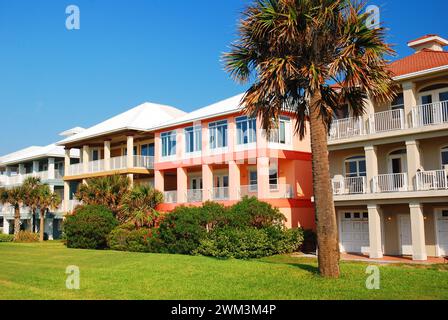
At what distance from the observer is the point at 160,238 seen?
29.8 meters

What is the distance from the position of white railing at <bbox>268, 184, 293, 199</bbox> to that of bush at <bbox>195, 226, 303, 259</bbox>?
12.4 feet

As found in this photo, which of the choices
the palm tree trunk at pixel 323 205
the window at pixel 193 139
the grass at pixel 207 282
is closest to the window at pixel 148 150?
the window at pixel 193 139

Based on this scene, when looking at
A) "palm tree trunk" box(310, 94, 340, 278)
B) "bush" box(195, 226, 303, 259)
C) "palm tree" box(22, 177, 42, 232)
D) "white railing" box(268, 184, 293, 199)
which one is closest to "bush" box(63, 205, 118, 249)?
"bush" box(195, 226, 303, 259)

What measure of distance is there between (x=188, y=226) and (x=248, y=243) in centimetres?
378

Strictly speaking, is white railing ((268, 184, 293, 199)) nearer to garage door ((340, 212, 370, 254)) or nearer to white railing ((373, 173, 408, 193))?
garage door ((340, 212, 370, 254))

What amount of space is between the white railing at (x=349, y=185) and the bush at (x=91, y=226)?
14728mm

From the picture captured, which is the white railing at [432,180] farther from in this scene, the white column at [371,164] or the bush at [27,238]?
the bush at [27,238]

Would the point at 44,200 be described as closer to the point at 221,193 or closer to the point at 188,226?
the point at 221,193

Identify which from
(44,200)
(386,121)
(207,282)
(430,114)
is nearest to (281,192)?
(386,121)

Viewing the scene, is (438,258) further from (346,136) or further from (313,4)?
(313,4)

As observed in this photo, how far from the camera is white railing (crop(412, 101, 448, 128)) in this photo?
24.4 meters

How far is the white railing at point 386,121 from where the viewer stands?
1027 inches

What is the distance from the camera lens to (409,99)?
83.7 ft
